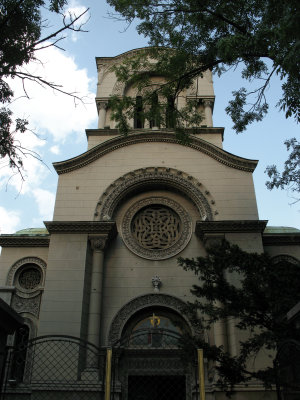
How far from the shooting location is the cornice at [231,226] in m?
14.5

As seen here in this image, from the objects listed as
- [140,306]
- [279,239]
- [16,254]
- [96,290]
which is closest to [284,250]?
[279,239]

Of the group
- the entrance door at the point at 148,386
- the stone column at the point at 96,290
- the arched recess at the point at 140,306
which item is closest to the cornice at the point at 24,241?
the stone column at the point at 96,290

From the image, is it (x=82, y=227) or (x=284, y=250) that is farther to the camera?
(x=284, y=250)

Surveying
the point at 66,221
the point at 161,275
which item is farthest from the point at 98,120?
the point at 161,275

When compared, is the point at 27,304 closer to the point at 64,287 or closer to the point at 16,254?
the point at 16,254

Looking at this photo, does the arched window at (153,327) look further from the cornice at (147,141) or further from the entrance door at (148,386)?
the cornice at (147,141)

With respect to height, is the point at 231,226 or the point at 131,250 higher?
the point at 231,226

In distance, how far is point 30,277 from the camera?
16.0 metres

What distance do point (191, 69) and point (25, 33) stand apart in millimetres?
4677

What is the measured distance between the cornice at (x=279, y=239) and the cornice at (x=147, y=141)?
9.34 feet

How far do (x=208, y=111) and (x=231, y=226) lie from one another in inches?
293

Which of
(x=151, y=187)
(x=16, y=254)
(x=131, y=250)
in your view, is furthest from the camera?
(x=151, y=187)

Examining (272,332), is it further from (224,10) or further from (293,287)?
(224,10)

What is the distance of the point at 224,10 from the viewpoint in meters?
9.50
